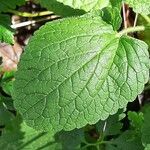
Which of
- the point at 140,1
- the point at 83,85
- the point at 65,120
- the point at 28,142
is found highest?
the point at 140,1

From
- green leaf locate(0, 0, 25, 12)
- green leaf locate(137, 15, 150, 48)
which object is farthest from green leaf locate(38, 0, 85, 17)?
green leaf locate(137, 15, 150, 48)

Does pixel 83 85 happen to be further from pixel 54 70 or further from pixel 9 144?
pixel 9 144

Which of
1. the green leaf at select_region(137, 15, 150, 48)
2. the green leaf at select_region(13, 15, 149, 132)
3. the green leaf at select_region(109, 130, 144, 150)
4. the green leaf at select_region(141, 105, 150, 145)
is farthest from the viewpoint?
the green leaf at select_region(137, 15, 150, 48)

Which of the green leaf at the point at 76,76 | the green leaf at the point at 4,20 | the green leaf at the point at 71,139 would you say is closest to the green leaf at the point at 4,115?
the green leaf at the point at 71,139

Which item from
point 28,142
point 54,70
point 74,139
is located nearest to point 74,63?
point 54,70

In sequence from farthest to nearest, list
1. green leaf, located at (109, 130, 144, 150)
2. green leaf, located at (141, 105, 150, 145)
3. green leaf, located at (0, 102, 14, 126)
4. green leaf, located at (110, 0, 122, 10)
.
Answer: green leaf, located at (0, 102, 14, 126) < green leaf, located at (109, 130, 144, 150) < green leaf, located at (141, 105, 150, 145) < green leaf, located at (110, 0, 122, 10)

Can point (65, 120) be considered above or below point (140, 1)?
below

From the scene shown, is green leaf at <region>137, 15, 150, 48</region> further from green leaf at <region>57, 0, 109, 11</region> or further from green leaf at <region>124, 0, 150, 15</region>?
green leaf at <region>124, 0, 150, 15</region>
